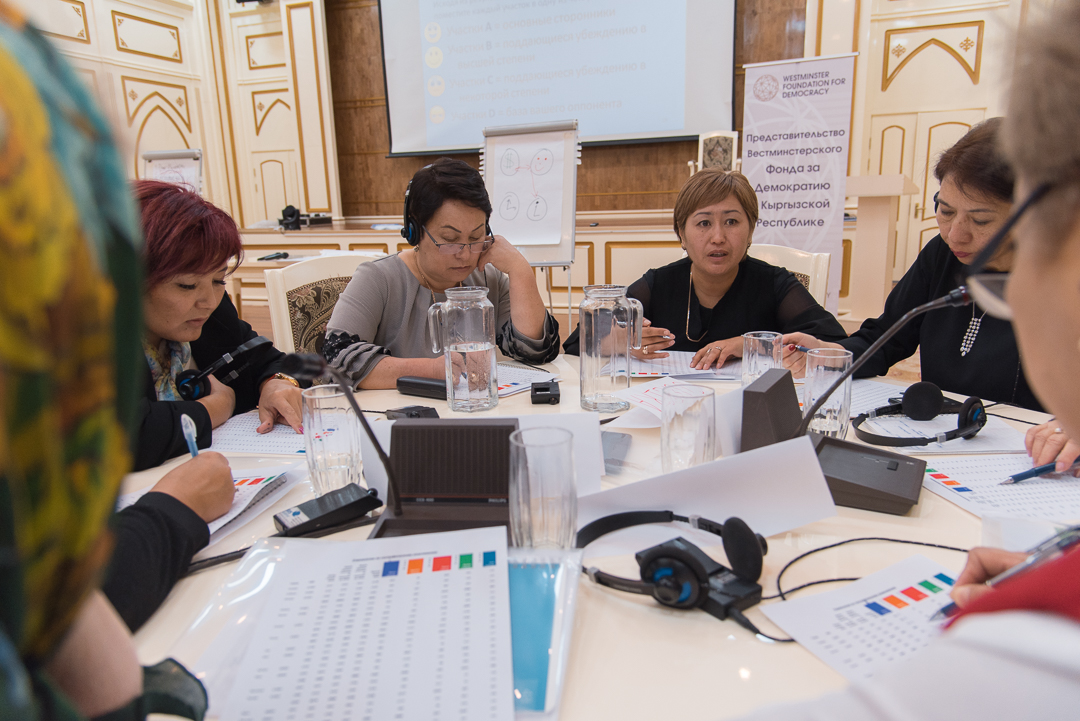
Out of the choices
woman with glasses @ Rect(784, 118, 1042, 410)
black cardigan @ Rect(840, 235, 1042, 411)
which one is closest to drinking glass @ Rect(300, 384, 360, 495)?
woman with glasses @ Rect(784, 118, 1042, 410)

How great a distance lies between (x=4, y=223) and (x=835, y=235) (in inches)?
170

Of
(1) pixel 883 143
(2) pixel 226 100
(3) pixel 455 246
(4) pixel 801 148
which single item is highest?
(2) pixel 226 100

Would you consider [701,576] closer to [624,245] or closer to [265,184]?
[624,245]

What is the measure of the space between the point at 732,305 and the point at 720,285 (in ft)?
0.30

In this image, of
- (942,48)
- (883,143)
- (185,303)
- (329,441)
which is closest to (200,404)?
(185,303)

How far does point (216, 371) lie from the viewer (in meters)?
1.56

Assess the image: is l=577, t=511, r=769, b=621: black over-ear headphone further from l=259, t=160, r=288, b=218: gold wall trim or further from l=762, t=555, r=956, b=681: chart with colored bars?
l=259, t=160, r=288, b=218: gold wall trim

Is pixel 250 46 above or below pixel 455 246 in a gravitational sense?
above

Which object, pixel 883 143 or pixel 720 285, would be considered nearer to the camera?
pixel 720 285

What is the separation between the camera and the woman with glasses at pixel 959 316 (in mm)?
1438

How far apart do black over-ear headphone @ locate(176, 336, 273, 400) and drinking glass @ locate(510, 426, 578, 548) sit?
94 cm

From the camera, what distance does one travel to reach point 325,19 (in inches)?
240

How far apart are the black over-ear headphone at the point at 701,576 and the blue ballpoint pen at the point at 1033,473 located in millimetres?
498

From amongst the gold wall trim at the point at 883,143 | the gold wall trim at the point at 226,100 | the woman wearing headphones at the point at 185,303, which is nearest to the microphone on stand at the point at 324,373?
the woman wearing headphones at the point at 185,303
